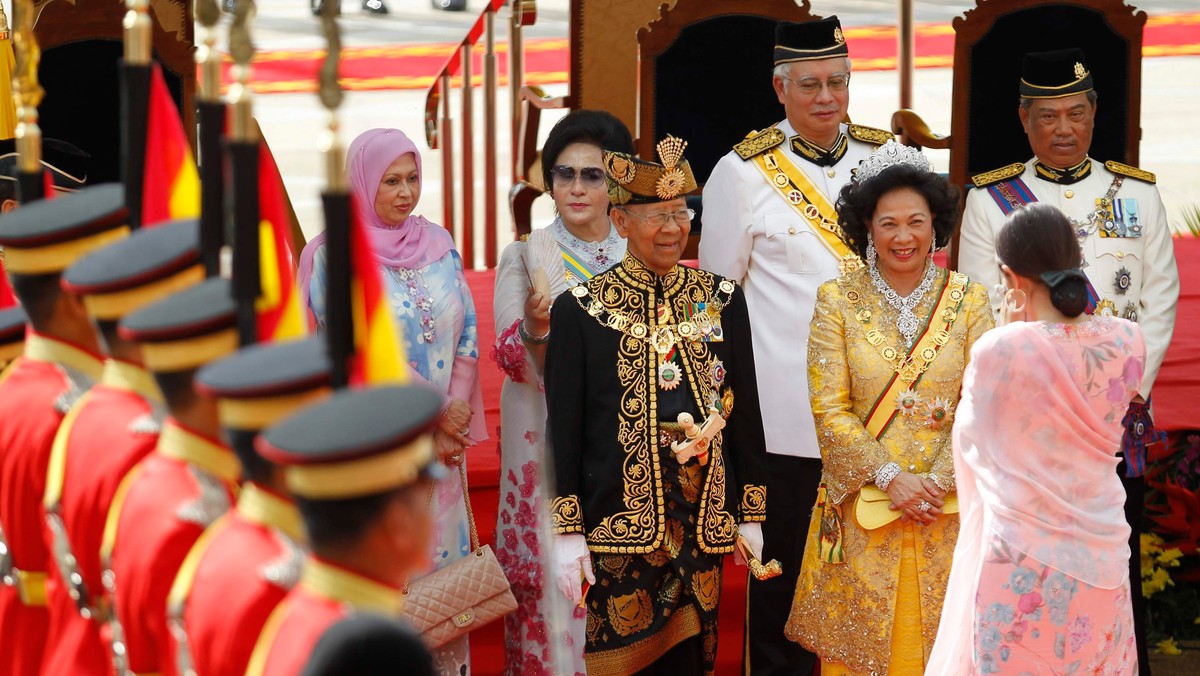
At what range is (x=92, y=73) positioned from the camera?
5.30 meters

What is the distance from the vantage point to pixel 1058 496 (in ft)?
10.3

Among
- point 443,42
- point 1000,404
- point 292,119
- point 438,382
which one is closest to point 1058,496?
point 1000,404

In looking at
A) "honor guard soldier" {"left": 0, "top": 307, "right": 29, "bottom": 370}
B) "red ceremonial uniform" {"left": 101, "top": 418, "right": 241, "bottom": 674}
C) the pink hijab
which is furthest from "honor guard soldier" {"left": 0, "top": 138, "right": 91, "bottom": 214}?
"red ceremonial uniform" {"left": 101, "top": 418, "right": 241, "bottom": 674}

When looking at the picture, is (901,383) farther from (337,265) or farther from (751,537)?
(337,265)

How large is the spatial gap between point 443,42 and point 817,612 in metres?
10.7

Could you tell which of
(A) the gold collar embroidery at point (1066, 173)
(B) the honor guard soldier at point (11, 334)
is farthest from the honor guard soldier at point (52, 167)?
(A) the gold collar embroidery at point (1066, 173)

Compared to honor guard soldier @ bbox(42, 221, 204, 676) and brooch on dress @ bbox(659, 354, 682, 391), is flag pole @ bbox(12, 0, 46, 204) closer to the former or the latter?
honor guard soldier @ bbox(42, 221, 204, 676)

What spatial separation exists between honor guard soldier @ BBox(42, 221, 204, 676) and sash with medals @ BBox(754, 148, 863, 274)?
7.40ft

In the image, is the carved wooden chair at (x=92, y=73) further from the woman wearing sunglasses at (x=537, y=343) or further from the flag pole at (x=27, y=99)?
the flag pole at (x=27, y=99)

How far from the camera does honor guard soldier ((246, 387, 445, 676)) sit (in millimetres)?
1542

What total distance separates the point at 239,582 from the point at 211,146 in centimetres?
63

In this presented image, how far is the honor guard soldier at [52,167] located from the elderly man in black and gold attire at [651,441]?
1.29 m

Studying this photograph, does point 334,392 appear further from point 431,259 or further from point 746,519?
point 431,259

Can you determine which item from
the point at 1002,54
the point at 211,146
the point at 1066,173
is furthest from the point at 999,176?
the point at 211,146
